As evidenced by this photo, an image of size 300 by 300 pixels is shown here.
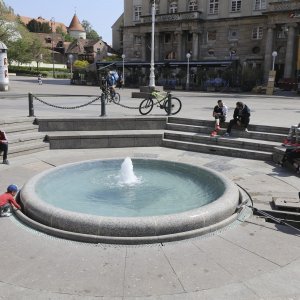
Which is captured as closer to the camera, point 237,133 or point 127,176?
point 127,176

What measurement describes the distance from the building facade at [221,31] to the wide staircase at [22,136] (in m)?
37.7

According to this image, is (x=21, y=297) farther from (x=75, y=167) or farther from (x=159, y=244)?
(x=75, y=167)

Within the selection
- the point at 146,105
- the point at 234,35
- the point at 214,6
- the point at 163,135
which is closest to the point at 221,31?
the point at 234,35

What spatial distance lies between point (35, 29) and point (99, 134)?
148m

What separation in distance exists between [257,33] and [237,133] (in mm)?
50732

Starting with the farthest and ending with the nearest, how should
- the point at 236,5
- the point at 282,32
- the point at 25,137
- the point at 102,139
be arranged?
1. the point at 236,5
2. the point at 282,32
3. the point at 102,139
4. the point at 25,137

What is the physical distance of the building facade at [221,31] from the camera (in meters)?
51.6

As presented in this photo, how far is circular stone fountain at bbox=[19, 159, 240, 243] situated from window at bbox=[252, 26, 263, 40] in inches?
2127

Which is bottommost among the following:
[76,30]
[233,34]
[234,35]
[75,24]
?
[234,35]

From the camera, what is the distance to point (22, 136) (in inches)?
485

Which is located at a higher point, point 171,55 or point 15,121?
point 171,55

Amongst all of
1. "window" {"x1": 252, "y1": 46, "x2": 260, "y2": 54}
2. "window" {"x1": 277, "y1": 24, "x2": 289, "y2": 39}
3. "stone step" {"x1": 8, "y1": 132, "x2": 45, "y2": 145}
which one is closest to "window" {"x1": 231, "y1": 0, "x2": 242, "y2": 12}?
"window" {"x1": 252, "y1": 46, "x2": 260, "y2": 54}

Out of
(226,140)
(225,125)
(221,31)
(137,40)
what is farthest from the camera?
(137,40)

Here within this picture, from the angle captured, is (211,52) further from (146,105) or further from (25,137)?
(25,137)
